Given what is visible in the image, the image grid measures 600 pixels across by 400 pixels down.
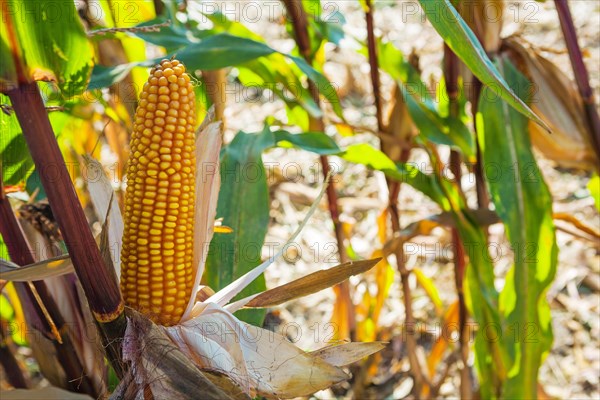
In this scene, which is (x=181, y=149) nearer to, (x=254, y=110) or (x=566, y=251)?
(x=566, y=251)

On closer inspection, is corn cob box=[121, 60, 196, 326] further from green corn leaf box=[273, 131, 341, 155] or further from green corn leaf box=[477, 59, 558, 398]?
green corn leaf box=[477, 59, 558, 398]

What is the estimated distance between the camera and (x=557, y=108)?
1510 millimetres

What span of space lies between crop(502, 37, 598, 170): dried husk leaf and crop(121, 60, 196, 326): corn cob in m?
0.84

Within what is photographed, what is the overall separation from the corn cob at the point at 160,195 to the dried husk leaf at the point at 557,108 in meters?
0.84

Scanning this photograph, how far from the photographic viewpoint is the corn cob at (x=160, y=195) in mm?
904

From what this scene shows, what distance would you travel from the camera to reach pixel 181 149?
Answer: 92 cm

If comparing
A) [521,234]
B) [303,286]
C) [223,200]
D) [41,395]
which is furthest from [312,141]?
[41,395]

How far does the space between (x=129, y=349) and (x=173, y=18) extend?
892mm

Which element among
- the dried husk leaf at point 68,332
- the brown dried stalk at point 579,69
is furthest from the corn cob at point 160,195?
the brown dried stalk at point 579,69

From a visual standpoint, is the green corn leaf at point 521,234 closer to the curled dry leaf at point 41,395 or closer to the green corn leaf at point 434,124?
the green corn leaf at point 434,124

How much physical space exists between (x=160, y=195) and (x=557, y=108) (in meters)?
0.95

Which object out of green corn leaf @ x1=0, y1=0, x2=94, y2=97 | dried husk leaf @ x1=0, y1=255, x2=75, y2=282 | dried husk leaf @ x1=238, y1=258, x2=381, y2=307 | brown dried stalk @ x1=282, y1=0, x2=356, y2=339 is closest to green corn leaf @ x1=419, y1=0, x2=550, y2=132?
dried husk leaf @ x1=238, y1=258, x2=381, y2=307

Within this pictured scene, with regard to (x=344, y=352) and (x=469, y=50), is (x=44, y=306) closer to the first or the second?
(x=344, y=352)

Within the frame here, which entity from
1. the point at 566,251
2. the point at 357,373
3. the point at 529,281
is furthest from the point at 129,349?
the point at 566,251
